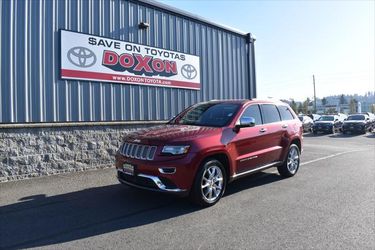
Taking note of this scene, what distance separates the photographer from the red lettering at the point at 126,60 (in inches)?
412

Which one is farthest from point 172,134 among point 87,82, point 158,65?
point 158,65

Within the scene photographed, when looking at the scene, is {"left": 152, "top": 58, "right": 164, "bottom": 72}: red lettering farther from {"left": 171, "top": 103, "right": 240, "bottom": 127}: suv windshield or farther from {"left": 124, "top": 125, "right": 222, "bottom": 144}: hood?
{"left": 124, "top": 125, "right": 222, "bottom": 144}: hood

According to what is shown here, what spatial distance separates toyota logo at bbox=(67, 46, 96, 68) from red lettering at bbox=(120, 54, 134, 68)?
0.92 metres

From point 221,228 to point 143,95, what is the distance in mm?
6841

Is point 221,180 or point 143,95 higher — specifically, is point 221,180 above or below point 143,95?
below

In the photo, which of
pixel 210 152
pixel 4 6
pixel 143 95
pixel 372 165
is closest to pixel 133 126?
pixel 143 95

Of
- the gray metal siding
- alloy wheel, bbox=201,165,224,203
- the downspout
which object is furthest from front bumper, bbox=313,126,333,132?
alloy wheel, bbox=201,165,224,203

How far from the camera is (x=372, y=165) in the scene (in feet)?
33.7

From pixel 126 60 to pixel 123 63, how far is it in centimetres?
16

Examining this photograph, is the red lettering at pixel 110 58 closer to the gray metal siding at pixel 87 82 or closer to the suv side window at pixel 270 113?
the gray metal siding at pixel 87 82

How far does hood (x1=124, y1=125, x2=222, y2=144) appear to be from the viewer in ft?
18.6

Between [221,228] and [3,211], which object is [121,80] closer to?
[3,211]

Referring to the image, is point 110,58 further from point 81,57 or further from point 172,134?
point 172,134

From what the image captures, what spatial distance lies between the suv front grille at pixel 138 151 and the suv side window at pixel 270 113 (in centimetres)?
295
